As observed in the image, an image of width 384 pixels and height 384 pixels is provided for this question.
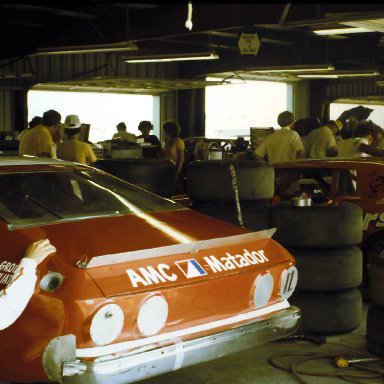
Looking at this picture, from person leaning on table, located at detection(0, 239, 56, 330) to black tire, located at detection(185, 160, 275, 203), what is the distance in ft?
7.67

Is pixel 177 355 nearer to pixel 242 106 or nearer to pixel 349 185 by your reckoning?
pixel 349 185

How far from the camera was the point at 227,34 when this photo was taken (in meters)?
17.6

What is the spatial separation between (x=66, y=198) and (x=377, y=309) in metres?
2.27

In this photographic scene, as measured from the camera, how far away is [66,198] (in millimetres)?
4309

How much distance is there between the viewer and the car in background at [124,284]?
3.24 m

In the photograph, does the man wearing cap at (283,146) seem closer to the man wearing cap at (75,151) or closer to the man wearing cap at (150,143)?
the man wearing cap at (75,151)

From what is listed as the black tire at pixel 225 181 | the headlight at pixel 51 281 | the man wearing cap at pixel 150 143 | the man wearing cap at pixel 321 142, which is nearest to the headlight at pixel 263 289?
the headlight at pixel 51 281

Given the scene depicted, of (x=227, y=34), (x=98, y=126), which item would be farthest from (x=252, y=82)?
(x=227, y=34)

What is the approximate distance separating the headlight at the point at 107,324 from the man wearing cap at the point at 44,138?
4584mm

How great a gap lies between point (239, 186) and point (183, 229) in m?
1.50

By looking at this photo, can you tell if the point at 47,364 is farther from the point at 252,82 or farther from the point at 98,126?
the point at 252,82

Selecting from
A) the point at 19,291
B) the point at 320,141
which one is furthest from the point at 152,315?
the point at 320,141

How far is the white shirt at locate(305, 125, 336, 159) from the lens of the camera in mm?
9961

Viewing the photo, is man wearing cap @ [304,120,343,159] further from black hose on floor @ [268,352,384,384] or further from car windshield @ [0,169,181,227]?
car windshield @ [0,169,181,227]
